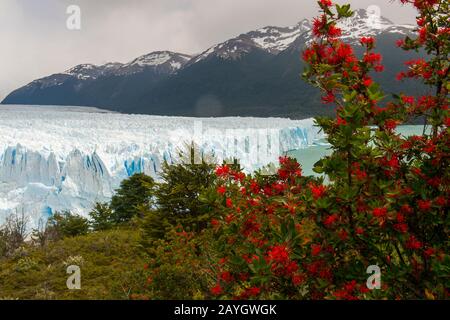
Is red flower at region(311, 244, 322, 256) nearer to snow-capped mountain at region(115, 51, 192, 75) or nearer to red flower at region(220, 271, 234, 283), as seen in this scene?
red flower at region(220, 271, 234, 283)

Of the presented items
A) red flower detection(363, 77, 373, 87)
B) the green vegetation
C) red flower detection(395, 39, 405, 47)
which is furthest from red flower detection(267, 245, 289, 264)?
the green vegetation

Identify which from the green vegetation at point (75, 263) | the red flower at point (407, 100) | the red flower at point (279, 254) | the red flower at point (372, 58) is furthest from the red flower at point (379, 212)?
A: the green vegetation at point (75, 263)

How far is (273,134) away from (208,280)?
31.8m

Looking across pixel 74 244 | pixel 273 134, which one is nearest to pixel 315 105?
pixel 273 134

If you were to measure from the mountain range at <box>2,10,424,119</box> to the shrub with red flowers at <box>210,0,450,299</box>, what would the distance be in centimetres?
6979

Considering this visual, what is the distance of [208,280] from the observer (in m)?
5.75

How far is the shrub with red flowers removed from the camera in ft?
9.11

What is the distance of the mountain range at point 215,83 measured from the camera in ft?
323

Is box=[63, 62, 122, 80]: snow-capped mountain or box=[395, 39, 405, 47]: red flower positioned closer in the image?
box=[395, 39, 405, 47]: red flower

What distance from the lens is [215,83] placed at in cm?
15000

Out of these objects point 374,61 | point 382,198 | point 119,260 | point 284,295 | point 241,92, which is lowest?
point 119,260

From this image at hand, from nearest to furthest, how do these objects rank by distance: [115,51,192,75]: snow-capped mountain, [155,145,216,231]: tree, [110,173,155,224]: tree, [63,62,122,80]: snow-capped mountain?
[155,145,216,231]: tree → [110,173,155,224]: tree → [63,62,122,80]: snow-capped mountain → [115,51,192,75]: snow-capped mountain

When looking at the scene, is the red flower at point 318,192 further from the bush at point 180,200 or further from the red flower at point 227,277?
the bush at point 180,200

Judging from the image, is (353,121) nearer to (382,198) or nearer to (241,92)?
(382,198)
